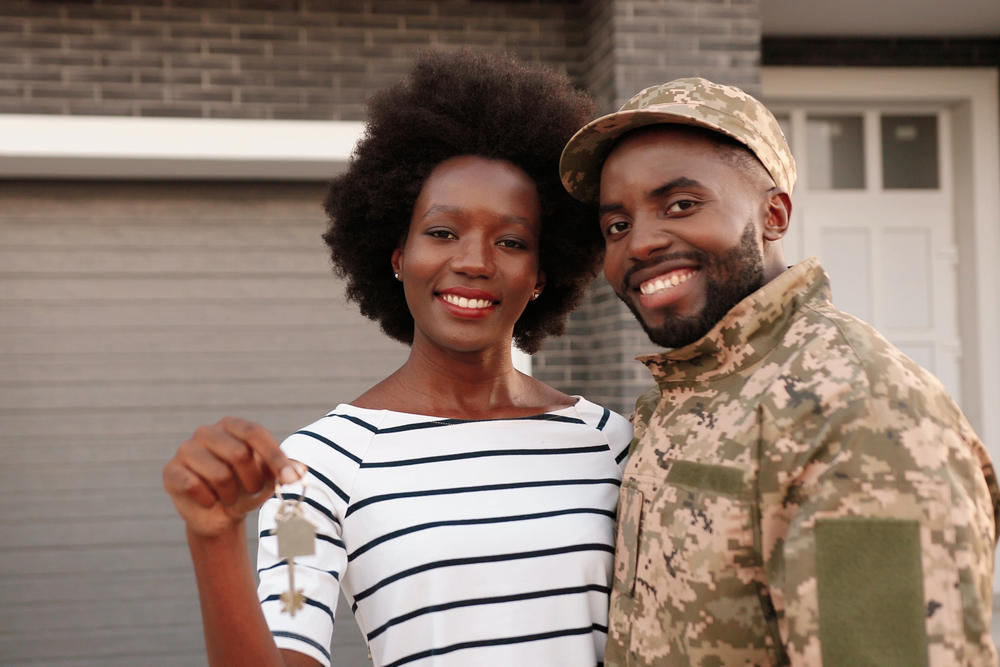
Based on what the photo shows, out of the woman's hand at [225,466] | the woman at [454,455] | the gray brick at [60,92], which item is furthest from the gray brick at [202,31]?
the woman's hand at [225,466]

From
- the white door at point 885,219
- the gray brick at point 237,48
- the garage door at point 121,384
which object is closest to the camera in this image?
the gray brick at point 237,48

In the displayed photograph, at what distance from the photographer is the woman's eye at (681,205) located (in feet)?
6.06

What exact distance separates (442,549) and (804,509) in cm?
77

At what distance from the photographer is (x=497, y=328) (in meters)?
2.24

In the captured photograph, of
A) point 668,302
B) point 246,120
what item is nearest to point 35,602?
point 246,120

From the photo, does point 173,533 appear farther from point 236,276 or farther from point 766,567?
point 766,567

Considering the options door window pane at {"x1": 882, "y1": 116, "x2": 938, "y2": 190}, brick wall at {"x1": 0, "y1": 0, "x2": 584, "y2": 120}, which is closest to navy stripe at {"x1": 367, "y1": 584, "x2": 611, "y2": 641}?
brick wall at {"x1": 0, "y1": 0, "x2": 584, "y2": 120}

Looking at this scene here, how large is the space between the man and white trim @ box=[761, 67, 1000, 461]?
4.99 m

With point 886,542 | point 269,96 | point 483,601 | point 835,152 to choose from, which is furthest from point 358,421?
point 835,152

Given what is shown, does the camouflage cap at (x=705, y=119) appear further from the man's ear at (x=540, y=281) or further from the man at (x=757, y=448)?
the man's ear at (x=540, y=281)

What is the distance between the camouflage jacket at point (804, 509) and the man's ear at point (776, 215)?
0.12 meters

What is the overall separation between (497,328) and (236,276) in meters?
3.93

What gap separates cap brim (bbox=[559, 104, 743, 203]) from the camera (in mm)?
1849

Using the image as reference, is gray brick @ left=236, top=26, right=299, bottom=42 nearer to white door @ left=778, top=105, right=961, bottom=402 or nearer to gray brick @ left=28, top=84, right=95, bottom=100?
gray brick @ left=28, top=84, right=95, bottom=100
